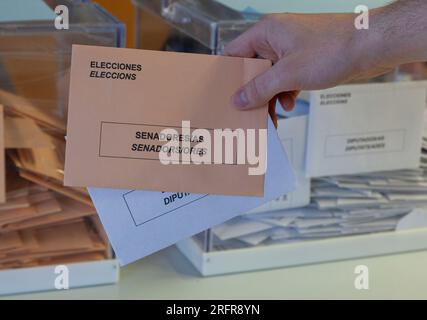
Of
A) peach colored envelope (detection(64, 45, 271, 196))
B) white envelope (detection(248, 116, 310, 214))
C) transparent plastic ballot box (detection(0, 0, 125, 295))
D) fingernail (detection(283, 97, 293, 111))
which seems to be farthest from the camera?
white envelope (detection(248, 116, 310, 214))

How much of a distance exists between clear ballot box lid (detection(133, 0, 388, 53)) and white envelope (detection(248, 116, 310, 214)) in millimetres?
151

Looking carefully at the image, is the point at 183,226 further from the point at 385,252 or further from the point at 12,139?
the point at 385,252

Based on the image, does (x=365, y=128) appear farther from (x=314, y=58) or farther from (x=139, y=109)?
(x=139, y=109)

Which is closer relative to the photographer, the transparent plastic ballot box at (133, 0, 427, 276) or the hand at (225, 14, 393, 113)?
the hand at (225, 14, 393, 113)

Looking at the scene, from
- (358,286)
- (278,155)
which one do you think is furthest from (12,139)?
(358,286)

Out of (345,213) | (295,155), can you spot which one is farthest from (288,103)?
(345,213)

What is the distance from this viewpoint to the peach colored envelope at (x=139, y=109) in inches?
26.1

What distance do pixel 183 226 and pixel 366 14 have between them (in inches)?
11.4

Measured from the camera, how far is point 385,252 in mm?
1075

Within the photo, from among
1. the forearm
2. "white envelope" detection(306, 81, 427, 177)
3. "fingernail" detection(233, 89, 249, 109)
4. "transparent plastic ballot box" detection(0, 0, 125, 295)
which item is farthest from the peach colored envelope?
"white envelope" detection(306, 81, 427, 177)

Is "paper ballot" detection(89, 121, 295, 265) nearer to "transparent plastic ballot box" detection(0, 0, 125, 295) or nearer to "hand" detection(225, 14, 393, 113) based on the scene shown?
"hand" detection(225, 14, 393, 113)

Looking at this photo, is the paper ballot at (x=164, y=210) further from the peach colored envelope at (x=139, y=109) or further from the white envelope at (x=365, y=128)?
the white envelope at (x=365, y=128)

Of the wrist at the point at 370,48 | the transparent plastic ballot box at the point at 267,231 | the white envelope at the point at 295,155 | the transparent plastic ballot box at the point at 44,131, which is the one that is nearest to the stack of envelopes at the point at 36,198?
the transparent plastic ballot box at the point at 44,131

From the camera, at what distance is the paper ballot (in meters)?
0.68
